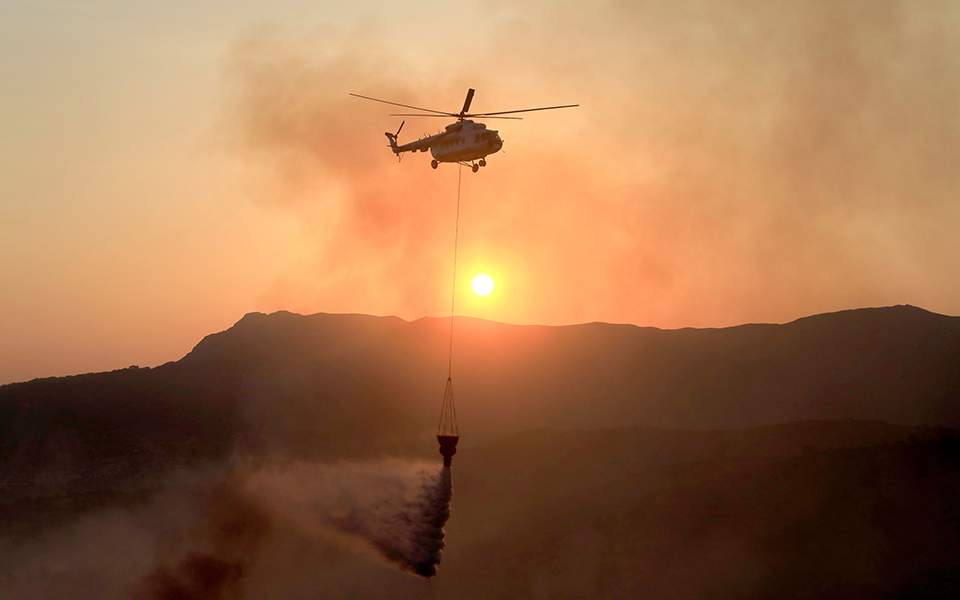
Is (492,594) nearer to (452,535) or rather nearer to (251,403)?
(452,535)

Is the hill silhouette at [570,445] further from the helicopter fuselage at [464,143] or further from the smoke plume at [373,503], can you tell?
the helicopter fuselage at [464,143]

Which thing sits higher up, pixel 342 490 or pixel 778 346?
pixel 778 346

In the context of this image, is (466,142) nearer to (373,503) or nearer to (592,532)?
(373,503)

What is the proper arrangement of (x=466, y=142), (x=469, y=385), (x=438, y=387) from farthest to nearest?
(x=469, y=385)
(x=438, y=387)
(x=466, y=142)

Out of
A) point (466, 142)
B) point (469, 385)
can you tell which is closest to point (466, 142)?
point (466, 142)

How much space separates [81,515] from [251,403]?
1746 cm

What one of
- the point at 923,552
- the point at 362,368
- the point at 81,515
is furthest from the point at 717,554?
the point at 81,515

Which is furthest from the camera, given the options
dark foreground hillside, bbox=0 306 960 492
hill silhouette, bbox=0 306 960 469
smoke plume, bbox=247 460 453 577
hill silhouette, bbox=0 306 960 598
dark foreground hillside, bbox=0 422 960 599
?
hill silhouette, bbox=0 306 960 469

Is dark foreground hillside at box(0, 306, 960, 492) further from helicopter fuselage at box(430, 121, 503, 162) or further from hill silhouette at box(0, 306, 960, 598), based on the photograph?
helicopter fuselage at box(430, 121, 503, 162)

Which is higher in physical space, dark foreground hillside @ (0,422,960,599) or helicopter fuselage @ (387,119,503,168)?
helicopter fuselage @ (387,119,503,168)

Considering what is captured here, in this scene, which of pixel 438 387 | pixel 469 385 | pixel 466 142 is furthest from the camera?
pixel 469 385

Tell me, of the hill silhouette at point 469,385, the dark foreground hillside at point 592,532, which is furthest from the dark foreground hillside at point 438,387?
the dark foreground hillside at point 592,532

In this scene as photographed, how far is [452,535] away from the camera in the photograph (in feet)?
257

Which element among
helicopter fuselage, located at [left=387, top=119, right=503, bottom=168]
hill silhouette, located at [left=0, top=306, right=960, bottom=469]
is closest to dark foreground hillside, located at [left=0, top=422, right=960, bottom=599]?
hill silhouette, located at [left=0, top=306, right=960, bottom=469]
